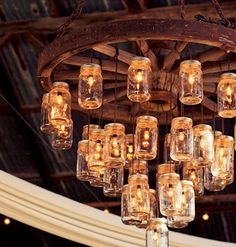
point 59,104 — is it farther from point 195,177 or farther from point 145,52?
point 195,177

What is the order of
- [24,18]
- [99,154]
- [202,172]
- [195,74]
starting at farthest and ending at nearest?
1. [24,18]
2. [202,172]
3. [99,154]
4. [195,74]

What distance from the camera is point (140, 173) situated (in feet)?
19.0

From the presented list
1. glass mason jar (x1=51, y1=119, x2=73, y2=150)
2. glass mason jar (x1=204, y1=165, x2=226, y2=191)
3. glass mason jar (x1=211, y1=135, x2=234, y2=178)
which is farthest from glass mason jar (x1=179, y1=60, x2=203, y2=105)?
glass mason jar (x1=51, y1=119, x2=73, y2=150)

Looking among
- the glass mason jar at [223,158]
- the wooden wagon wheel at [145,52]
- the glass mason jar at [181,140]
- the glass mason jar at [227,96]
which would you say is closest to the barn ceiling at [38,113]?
the wooden wagon wheel at [145,52]

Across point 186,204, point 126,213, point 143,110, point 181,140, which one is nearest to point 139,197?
point 126,213

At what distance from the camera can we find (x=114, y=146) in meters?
5.18

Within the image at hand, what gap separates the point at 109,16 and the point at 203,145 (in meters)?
3.65

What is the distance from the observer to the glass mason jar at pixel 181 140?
5.06m

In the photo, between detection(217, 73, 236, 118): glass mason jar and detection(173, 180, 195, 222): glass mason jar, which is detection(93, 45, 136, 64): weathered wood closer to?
detection(217, 73, 236, 118): glass mason jar

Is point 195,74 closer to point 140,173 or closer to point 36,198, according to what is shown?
point 140,173

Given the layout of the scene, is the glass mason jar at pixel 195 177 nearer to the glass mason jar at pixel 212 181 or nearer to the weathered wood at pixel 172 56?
the glass mason jar at pixel 212 181

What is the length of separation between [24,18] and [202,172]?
3.78 meters

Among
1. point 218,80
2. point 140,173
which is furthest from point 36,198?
point 218,80

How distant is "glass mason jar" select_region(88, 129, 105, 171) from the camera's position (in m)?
5.29
